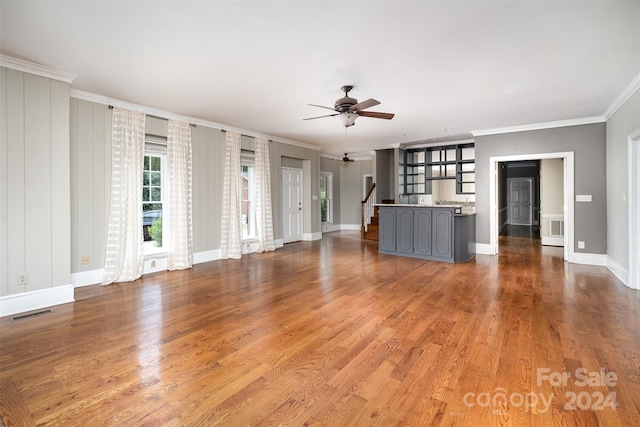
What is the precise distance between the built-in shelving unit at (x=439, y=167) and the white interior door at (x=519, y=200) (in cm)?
574

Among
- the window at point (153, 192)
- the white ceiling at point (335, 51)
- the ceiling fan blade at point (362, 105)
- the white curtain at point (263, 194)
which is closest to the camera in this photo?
the white ceiling at point (335, 51)

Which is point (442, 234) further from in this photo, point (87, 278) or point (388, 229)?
point (87, 278)

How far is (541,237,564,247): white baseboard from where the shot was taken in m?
7.80

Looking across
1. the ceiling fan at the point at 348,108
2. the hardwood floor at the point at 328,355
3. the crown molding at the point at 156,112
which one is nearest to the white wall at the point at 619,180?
the hardwood floor at the point at 328,355

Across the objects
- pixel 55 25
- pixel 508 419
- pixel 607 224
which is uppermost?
pixel 55 25

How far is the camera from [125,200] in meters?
4.69

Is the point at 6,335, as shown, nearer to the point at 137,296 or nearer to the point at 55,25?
the point at 137,296

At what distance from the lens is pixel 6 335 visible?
9.28ft

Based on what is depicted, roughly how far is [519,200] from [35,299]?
14640 mm

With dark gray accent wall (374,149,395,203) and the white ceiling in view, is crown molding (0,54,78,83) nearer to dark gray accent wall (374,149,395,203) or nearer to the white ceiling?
the white ceiling

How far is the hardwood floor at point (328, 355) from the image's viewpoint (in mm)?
1775

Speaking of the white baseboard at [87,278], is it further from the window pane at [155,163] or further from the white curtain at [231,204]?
the white curtain at [231,204]

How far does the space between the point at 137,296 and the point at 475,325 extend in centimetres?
396

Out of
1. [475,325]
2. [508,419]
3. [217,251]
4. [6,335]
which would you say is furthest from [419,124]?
[6,335]
